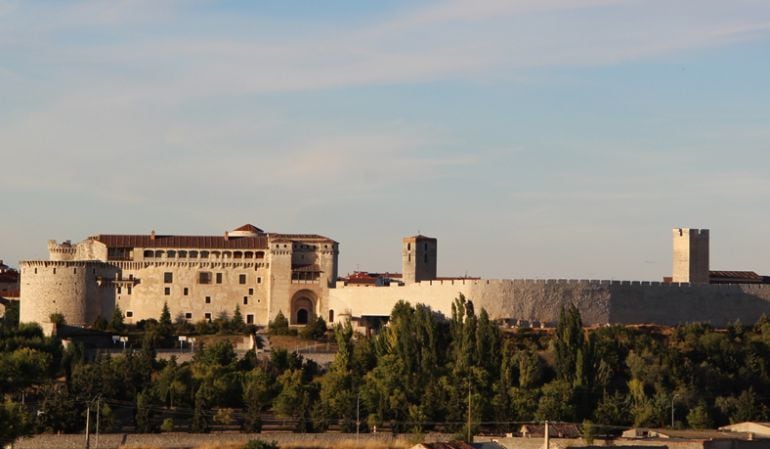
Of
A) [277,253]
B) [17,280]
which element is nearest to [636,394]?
[277,253]

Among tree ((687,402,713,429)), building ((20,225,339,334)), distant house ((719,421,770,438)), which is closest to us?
distant house ((719,421,770,438))

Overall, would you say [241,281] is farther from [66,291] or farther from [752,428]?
[752,428]

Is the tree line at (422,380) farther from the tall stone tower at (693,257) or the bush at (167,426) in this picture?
the tall stone tower at (693,257)

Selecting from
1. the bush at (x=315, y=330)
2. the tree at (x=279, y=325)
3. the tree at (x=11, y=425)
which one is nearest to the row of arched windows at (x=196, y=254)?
the tree at (x=279, y=325)

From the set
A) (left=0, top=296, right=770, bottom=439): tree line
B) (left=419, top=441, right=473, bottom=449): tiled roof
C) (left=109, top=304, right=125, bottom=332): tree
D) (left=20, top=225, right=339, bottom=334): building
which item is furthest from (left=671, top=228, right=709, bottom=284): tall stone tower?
(left=419, top=441, right=473, bottom=449): tiled roof

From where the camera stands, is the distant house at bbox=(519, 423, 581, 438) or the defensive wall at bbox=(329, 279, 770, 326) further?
the defensive wall at bbox=(329, 279, 770, 326)

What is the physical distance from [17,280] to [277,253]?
60.0ft

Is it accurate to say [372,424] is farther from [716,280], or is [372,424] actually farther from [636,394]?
[716,280]

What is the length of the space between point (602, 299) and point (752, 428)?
42.6ft

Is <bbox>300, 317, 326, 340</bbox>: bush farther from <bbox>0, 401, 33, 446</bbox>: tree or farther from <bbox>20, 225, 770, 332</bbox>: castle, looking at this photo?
<bbox>0, 401, 33, 446</bbox>: tree

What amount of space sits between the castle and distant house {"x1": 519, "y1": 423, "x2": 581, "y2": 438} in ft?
43.3

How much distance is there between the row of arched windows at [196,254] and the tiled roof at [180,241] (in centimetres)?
22

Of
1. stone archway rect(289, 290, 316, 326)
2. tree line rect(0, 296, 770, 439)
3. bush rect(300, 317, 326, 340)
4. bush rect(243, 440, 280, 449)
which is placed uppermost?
stone archway rect(289, 290, 316, 326)

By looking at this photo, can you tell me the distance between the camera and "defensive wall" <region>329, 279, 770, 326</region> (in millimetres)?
57125
